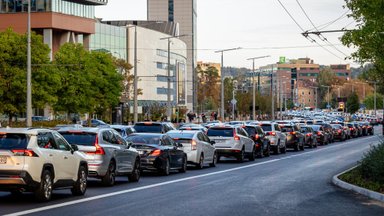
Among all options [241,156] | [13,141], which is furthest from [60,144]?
[241,156]

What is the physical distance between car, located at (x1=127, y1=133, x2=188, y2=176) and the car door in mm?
7496

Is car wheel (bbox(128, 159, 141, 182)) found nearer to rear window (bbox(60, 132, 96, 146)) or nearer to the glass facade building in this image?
rear window (bbox(60, 132, 96, 146))

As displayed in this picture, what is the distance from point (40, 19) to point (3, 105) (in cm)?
3516

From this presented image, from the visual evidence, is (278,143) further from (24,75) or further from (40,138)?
(40,138)

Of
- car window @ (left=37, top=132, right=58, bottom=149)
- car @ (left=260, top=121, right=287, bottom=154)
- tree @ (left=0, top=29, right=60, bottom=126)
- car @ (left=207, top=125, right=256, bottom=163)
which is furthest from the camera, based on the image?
tree @ (left=0, top=29, right=60, bottom=126)

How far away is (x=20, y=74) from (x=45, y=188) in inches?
1759

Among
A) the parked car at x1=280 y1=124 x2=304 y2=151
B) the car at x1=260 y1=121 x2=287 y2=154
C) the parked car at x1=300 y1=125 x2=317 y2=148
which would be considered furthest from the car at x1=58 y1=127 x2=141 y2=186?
the parked car at x1=300 y1=125 x2=317 y2=148

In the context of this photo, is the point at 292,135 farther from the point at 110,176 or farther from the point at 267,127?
the point at 110,176

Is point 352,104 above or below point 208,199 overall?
above

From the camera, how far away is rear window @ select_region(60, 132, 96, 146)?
2197 cm

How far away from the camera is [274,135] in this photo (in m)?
46.4

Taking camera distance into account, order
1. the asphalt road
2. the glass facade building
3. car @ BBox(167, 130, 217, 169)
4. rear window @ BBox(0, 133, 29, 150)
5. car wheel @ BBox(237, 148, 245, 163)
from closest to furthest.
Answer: the asphalt road
rear window @ BBox(0, 133, 29, 150)
car @ BBox(167, 130, 217, 169)
car wheel @ BBox(237, 148, 245, 163)
the glass facade building

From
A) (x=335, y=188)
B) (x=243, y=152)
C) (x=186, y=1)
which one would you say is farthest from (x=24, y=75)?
(x=186, y=1)

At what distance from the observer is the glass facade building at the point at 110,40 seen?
116 m
